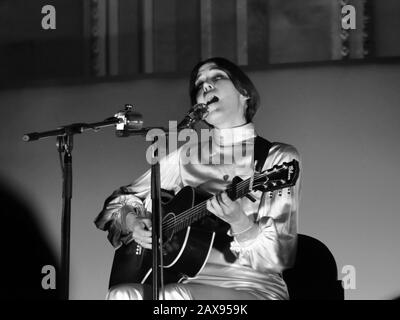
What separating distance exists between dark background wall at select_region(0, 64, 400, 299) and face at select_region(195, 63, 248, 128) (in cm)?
11

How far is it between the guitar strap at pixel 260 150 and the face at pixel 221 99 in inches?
5.2

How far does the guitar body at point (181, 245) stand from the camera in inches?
140

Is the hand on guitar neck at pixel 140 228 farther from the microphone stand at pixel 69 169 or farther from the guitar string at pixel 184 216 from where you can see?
the microphone stand at pixel 69 169

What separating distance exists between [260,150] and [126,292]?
0.89m

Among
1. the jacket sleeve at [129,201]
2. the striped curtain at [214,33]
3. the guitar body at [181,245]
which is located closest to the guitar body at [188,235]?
the guitar body at [181,245]

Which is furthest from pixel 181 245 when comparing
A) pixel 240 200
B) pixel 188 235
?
pixel 240 200

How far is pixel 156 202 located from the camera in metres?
3.05

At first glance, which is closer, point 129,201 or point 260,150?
point 260,150

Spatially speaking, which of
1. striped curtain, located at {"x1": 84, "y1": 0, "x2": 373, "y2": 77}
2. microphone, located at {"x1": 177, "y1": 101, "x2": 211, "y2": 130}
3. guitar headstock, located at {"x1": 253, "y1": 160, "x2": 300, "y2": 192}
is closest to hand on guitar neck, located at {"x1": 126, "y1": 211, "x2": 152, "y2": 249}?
guitar headstock, located at {"x1": 253, "y1": 160, "x2": 300, "y2": 192}

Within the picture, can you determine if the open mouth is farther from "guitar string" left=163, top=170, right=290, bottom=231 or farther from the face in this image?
"guitar string" left=163, top=170, right=290, bottom=231

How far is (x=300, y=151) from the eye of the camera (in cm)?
378

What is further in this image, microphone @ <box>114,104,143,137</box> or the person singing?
the person singing

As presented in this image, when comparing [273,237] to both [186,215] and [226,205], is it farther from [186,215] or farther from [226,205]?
[186,215]

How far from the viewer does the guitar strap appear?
3.67m
